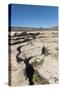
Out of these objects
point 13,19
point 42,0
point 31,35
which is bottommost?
point 31,35

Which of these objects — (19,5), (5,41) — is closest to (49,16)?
(19,5)

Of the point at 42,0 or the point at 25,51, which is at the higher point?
the point at 42,0

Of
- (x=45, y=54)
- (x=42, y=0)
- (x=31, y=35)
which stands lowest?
(x=45, y=54)

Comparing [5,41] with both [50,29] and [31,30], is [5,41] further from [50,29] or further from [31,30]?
[50,29]

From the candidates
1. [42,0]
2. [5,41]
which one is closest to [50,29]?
[42,0]

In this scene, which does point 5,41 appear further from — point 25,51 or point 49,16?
point 49,16

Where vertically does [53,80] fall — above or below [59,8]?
below
